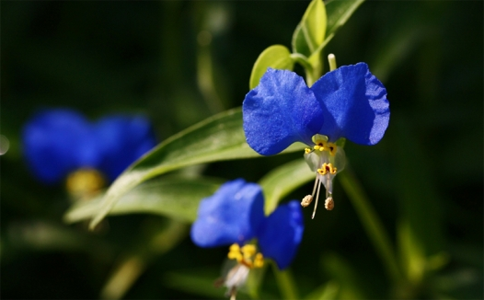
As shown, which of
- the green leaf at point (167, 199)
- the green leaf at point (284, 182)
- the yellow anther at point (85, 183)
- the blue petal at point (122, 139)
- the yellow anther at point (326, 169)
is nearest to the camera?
the yellow anther at point (326, 169)

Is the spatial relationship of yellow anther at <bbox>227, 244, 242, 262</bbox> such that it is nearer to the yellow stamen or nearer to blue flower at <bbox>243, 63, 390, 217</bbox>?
the yellow stamen

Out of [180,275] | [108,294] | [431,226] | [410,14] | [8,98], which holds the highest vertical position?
[8,98]

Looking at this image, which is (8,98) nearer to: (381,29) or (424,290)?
(381,29)

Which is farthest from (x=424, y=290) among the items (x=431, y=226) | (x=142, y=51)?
(x=142, y=51)

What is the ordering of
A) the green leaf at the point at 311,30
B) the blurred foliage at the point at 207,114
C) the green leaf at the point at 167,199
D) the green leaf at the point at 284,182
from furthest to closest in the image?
the blurred foliage at the point at 207,114 < the green leaf at the point at 167,199 < the green leaf at the point at 284,182 < the green leaf at the point at 311,30

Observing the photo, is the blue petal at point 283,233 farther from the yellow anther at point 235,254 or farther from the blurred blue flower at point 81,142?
the blurred blue flower at point 81,142

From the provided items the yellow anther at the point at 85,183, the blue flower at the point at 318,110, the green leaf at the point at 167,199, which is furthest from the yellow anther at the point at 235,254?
the yellow anther at the point at 85,183
